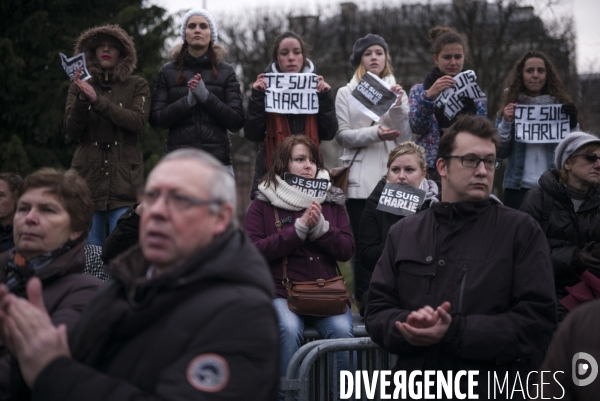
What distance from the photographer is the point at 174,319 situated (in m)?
3.01

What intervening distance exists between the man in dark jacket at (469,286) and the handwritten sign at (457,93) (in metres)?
3.06

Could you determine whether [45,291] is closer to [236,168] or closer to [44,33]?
[44,33]

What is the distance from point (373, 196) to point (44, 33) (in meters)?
8.68

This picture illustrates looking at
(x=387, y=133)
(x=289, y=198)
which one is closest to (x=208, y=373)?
(x=289, y=198)

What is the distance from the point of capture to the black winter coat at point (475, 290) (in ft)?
14.0

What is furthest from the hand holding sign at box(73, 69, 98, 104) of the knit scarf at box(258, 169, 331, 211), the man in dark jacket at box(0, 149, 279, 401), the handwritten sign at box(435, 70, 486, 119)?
the man in dark jacket at box(0, 149, 279, 401)

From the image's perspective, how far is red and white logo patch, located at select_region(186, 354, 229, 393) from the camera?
9.30 ft

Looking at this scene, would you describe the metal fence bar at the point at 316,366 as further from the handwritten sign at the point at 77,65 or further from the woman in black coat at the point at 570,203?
the handwritten sign at the point at 77,65

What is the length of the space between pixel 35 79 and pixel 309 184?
8.55 metres

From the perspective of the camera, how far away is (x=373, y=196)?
6.89m

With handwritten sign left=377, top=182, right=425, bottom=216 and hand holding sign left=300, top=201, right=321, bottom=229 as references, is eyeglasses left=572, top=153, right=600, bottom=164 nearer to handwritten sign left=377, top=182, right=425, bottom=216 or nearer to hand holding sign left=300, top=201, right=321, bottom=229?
handwritten sign left=377, top=182, right=425, bottom=216

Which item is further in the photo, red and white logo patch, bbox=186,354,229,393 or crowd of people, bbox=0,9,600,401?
crowd of people, bbox=0,9,600,401

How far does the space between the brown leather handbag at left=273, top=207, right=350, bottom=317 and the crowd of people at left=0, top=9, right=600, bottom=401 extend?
24 mm

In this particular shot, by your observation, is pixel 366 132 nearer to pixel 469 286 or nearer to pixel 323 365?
pixel 323 365
